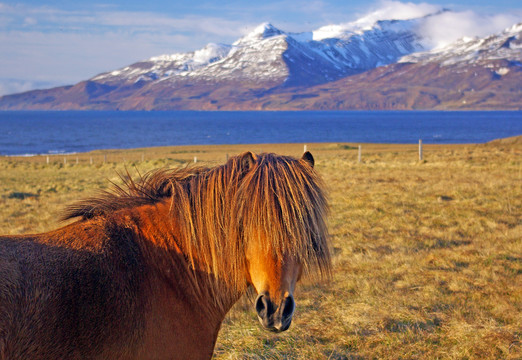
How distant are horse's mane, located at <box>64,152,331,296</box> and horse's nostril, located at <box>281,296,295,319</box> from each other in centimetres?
25

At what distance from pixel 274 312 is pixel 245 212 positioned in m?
0.54

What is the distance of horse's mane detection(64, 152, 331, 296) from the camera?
92.1 inches

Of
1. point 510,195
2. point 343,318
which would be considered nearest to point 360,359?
point 343,318

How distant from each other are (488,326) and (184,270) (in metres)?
3.82

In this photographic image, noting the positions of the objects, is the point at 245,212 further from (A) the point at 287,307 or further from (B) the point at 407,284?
(B) the point at 407,284

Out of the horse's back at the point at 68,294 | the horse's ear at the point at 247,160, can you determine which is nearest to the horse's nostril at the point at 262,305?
the horse's back at the point at 68,294

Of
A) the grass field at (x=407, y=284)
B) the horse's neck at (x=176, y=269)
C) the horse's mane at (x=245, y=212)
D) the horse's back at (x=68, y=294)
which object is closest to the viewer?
the horse's back at (x=68, y=294)

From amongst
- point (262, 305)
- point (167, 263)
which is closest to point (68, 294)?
point (167, 263)

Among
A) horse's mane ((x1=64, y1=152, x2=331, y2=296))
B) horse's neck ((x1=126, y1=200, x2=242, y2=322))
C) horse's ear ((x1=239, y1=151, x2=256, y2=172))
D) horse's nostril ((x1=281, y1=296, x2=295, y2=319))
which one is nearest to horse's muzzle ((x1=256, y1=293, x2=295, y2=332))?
horse's nostril ((x1=281, y1=296, x2=295, y2=319))

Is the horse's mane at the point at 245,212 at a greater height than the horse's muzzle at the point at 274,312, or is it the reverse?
the horse's mane at the point at 245,212

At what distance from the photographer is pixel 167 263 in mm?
2539

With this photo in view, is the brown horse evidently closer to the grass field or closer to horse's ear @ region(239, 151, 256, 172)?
horse's ear @ region(239, 151, 256, 172)

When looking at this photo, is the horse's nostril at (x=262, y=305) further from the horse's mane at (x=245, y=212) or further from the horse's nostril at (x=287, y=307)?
the horse's mane at (x=245, y=212)

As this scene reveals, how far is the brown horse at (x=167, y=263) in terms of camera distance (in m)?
2.04
